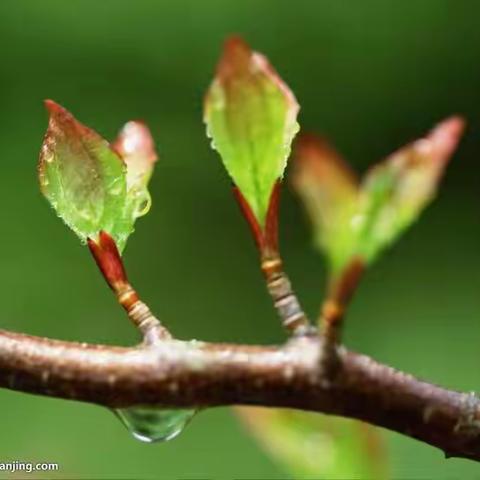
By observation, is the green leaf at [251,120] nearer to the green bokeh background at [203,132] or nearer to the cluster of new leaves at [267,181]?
the cluster of new leaves at [267,181]

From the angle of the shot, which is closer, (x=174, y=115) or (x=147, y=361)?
(x=147, y=361)

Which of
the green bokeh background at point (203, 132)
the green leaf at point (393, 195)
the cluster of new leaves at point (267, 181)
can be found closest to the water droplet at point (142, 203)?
the cluster of new leaves at point (267, 181)

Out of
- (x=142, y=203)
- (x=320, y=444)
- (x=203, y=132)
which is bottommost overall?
(x=320, y=444)

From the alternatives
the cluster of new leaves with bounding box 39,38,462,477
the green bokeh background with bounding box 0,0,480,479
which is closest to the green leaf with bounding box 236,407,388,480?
the cluster of new leaves with bounding box 39,38,462,477

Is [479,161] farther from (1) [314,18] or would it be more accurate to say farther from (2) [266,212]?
(2) [266,212]

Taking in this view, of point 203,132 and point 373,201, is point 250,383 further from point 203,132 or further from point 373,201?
point 203,132

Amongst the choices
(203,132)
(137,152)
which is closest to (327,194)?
(137,152)

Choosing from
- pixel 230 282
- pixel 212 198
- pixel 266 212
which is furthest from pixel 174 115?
pixel 266 212
